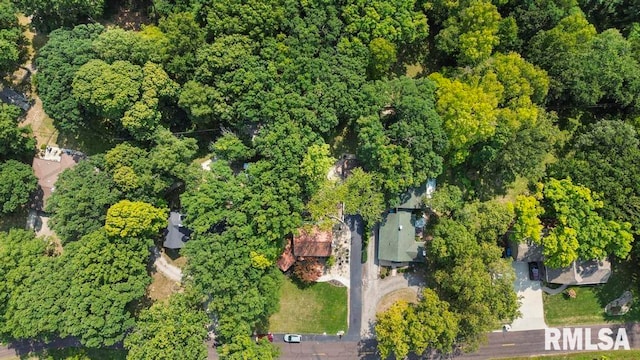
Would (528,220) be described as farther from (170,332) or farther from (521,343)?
(170,332)

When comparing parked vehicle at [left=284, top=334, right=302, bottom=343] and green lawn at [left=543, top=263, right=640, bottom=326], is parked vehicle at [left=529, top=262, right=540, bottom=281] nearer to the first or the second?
green lawn at [left=543, top=263, right=640, bottom=326]

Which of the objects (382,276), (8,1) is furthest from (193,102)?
(382,276)

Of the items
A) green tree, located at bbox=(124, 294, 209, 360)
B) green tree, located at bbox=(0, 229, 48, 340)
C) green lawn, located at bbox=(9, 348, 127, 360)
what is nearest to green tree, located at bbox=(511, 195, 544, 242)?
green tree, located at bbox=(124, 294, 209, 360)

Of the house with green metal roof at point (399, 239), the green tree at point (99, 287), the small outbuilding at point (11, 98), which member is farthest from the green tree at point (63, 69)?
the house with green metal roof at point (399, 239)

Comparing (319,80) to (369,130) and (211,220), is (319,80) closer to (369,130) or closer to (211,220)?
(369,130)

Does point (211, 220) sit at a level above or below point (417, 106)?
below

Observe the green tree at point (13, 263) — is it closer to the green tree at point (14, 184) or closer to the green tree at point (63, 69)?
the green tree at point (14, 184)
